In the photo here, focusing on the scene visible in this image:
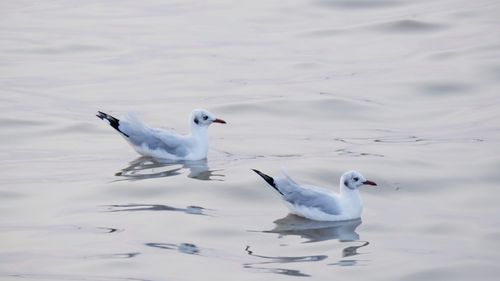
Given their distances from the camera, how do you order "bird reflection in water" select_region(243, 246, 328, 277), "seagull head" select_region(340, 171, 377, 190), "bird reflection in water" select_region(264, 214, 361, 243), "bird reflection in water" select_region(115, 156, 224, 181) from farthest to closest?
"bird reflection in water" select_region(115, 156, 224, 181) → "seagull head" select_region(340, 171, 377, 190) → "bird reflection in water" select_region(264, 214, 361, 243) → "bird reflection in water" select_region(243, 246, 328, 277)

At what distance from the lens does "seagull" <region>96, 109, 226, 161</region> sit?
47.4 ft

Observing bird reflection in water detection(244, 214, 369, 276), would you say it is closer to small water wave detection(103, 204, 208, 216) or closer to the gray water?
the gray water

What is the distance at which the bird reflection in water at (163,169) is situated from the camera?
13820mm

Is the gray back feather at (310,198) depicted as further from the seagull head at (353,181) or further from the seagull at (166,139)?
the seagull at (166,139)

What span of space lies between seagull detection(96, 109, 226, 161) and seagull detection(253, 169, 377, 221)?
84.4 inches

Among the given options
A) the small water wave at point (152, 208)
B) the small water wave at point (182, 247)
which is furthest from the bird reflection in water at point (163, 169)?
the small water wave at point (182, 247)

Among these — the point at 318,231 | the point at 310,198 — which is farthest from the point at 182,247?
the point at 310,198

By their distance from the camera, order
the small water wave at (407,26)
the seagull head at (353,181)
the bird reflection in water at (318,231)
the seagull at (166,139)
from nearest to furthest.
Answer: the bird reflection in water at (318,231) < the seagull head at (353,181) < the seagull at (166,139) < the small water wave at (407,26)

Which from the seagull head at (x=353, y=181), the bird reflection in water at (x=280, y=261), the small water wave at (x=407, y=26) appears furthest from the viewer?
the small water wave at (x=407, y=26)

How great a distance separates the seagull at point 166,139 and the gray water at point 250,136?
0.15m

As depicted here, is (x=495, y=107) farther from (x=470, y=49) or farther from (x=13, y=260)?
(x=13, y=260)

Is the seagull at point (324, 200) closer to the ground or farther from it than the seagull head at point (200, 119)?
closer to the ground

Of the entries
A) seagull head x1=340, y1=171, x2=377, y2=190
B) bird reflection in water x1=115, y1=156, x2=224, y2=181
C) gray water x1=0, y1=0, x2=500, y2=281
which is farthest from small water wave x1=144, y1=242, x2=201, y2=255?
bird reflection in water x1=115, y1=156, x2=224, y2=181

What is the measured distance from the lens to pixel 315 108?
16906 mm
